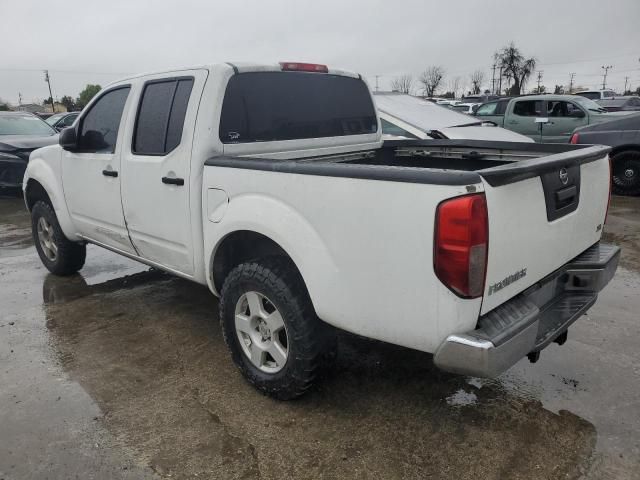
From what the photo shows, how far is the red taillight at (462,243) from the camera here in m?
2.08

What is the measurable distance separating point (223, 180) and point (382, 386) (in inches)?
61.6

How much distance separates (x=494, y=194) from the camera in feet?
7.14

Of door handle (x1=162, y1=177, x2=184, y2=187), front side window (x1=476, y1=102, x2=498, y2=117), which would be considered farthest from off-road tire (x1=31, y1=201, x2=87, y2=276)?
front side window (x1=476, y1=102, x2=498, y2=117)

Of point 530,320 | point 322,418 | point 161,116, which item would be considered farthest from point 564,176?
point 161,116

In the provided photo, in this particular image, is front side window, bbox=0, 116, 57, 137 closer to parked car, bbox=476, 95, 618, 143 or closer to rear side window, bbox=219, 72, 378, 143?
rear side window, bbox=219, 72, 378, 143

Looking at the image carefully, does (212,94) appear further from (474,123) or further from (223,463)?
(474,123)

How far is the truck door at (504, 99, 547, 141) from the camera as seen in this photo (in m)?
12.1

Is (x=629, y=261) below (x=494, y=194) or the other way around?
below

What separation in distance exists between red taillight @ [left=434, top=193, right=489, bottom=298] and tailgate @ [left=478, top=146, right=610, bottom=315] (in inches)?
2.3

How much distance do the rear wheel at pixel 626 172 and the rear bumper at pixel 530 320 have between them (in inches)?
259

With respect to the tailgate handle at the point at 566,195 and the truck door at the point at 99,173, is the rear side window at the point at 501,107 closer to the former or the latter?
the truck door at the point at 99,173

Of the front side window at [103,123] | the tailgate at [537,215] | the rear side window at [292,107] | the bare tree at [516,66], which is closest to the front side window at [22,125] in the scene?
the front side window at [103,123]

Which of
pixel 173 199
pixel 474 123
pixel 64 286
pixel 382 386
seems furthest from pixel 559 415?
pixel 474 123

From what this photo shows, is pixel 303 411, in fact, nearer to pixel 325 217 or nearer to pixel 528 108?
pixel 325 217
